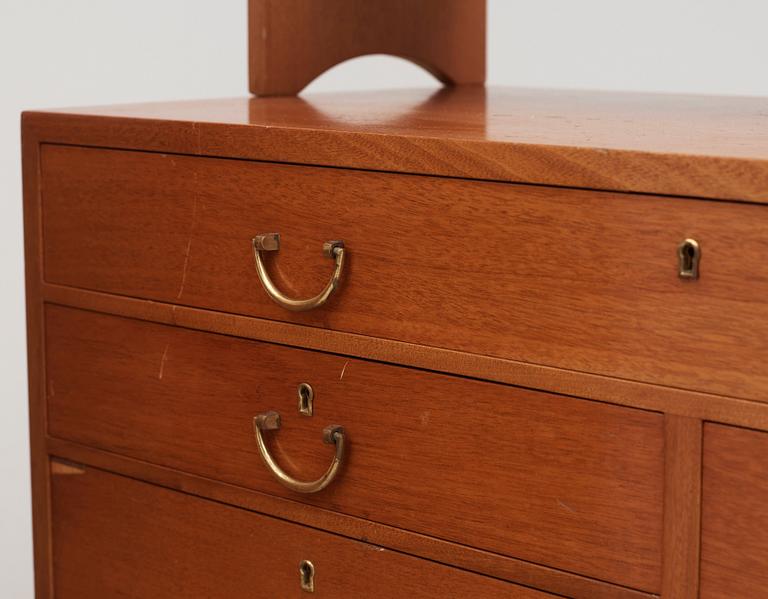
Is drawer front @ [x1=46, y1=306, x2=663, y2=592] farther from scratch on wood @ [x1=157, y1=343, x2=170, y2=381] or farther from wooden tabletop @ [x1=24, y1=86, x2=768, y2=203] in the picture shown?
wooden tabletop @ [x1=24, y1=86, x2=768, y2=203]

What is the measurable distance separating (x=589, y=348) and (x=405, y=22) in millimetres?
725

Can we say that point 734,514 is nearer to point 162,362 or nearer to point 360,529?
point 360,529

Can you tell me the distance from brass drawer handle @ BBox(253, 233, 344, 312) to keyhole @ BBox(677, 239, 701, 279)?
259 mm

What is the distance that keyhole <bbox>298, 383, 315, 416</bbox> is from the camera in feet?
3.46

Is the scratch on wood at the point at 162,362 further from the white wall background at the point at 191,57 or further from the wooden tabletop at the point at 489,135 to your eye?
the white wall background at the point at 191,57

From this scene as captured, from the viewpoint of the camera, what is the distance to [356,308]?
1.02 metres

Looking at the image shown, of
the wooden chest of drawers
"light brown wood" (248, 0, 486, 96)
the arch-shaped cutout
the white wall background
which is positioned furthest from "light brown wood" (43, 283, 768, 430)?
the arch-shaped cutout

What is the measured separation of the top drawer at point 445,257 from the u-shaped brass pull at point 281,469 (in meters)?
0.08

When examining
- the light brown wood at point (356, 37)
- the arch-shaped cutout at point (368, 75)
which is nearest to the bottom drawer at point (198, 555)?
the light brown wood at point (356, 37)

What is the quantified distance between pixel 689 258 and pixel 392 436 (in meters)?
0.27

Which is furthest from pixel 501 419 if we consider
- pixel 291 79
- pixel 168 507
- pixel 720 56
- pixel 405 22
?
pixel 720 56

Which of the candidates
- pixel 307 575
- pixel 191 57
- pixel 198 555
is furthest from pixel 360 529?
pixel 191 57

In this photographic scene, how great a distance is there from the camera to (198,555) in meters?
1.15

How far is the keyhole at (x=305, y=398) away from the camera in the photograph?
1.05 meters
